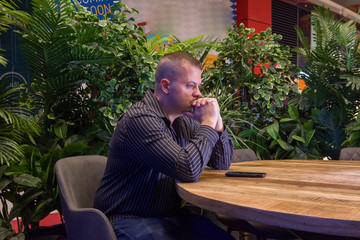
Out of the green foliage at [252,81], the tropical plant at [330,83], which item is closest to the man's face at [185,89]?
the green foliage at [252,81]

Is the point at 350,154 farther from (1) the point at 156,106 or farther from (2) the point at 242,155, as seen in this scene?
(1) the point at 156,106

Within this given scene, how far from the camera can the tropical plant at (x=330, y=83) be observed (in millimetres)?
3945

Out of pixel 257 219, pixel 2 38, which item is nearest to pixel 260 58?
pixel 257 219

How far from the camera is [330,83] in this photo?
4.10 metres

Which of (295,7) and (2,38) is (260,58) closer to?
(2,38)

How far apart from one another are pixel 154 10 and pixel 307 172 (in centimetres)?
457

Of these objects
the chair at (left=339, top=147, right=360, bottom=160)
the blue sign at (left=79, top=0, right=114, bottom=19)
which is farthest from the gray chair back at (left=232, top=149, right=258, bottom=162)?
the blue sign at (left=79, top=0, right=114, bottom=19)

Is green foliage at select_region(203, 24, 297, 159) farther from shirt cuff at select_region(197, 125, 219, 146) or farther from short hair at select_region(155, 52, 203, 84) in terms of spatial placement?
shirt cuff at select_region(197, 125, 219, 146)

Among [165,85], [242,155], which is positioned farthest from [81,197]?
[242,155]

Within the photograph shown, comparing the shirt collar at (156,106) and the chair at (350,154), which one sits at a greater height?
the shirt collar at (156,106)

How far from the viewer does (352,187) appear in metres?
1.36

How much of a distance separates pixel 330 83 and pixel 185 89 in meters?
2.87

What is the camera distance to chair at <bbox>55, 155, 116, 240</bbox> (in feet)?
4.53

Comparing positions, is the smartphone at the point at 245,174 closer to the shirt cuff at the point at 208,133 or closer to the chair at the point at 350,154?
the shirt cuff at the point at 208,133
